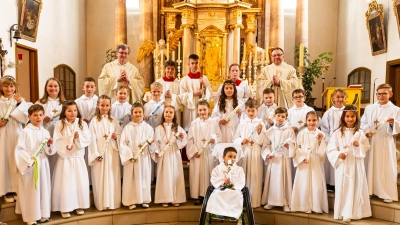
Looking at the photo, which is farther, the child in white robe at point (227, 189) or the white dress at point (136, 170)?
the white dress at point (136, 170)

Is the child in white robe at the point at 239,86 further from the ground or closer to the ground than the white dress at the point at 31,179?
further from the ground

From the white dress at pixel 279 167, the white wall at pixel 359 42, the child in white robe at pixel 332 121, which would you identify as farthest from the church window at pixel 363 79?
the white dress at pixel 279 167

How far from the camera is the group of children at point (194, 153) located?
4555 mm

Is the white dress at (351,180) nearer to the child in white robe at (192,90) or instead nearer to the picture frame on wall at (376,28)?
the child in white robe at (192,90)

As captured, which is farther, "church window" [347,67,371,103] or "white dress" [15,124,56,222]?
"church window" [347,67,371,103]

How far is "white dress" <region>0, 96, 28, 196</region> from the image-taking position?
4.70 metres

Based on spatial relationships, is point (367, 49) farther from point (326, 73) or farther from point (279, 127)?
point (279, 127)

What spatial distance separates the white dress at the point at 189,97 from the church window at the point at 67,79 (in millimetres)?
6715

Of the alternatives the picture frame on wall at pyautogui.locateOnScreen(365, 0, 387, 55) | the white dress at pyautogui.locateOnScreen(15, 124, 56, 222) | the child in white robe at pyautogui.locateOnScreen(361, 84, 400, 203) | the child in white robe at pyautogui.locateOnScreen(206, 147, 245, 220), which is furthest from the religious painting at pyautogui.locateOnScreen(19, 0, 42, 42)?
the picture frame on wall at pyautogui.locateOnScreen(365, 0, 387, 55)

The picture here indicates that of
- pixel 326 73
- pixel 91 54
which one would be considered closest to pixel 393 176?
pixel 326 73

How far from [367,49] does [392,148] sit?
6.99 metres

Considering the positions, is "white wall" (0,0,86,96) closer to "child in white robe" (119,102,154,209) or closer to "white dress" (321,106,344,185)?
"child in white robe" (119,102,154,209)

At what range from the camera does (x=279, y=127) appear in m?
5.08

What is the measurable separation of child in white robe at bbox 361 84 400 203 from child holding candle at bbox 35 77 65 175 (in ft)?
14.4
